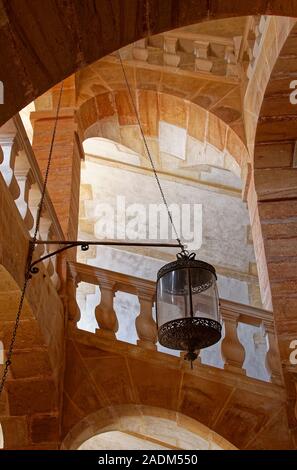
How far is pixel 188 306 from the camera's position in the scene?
12.6 ft

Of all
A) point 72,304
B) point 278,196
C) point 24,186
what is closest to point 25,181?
point 24,186

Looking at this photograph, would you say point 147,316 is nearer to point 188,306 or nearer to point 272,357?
point 272,357

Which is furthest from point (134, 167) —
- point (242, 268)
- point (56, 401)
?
point (56, 401)

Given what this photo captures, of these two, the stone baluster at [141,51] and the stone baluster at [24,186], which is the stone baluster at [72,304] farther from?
the stone baluster at [141,51]

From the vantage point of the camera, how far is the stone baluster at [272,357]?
5.20 metres

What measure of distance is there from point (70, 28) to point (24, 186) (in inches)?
92.5

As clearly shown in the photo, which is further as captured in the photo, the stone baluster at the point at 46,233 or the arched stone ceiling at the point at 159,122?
the arched stone ceiling at the point at 159,122

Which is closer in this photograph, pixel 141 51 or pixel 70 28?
pixel 70 28

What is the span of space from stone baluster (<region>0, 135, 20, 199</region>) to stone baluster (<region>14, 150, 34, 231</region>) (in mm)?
222

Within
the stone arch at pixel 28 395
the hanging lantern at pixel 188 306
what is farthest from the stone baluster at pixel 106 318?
the hanging lantern at pixel 188 306

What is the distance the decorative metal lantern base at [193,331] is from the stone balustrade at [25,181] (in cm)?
119

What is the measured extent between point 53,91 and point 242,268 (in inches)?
211

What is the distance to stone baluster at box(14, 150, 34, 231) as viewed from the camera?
4301mm

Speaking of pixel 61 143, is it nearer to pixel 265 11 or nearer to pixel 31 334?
pixel 31 334
